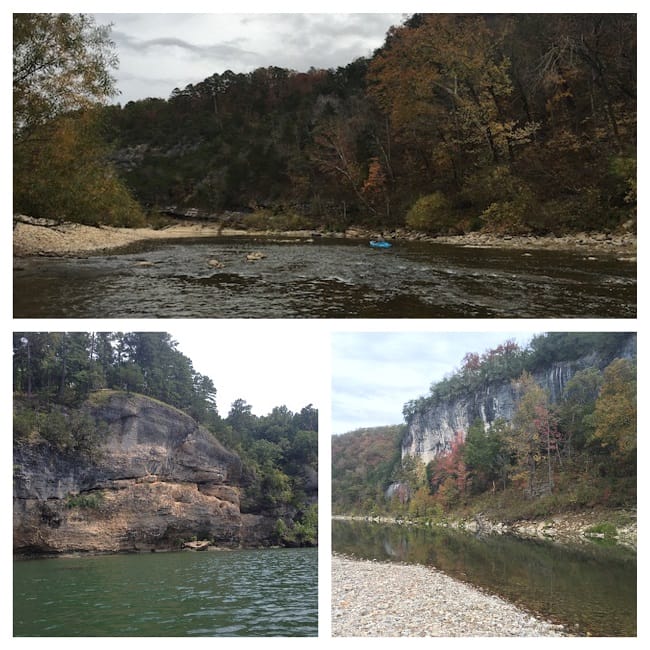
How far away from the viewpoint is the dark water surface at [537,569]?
6660 millimetres

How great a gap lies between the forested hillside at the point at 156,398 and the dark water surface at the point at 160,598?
361 cm

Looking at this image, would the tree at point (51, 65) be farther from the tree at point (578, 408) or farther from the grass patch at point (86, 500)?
the tree at point (578, 408)

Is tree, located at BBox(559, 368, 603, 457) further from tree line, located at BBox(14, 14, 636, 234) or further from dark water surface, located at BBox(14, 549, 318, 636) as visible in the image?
dark water surface, located at BBox(14, 549, 318, 636)

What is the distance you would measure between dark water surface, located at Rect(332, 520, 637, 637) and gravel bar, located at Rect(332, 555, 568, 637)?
366 mm

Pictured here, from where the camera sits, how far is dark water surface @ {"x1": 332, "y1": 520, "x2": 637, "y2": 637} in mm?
6660

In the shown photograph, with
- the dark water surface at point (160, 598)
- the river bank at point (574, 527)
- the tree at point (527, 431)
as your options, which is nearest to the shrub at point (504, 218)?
the tree at point (527, 431)

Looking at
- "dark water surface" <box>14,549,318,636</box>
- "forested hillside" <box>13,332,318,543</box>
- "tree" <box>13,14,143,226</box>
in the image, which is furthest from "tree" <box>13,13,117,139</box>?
"dark water surface" <box>14,549,318,636</box>

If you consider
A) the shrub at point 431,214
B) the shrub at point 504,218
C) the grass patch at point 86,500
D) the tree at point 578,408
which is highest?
the shrub at point 431,214

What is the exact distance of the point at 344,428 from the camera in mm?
11461

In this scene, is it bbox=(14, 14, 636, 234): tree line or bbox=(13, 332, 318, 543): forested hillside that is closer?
bbox=(13, 332, 318, 543): forested hillside

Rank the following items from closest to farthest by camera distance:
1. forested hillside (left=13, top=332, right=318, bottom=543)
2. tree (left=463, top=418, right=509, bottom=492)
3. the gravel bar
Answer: the gravel bar, forested hillside (left=13, top=332, right=318, bottom=543), tree (left=463, top=418, right=509, bottom=492)

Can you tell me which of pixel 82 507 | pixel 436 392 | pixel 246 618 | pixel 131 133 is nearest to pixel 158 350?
pixel 82 507

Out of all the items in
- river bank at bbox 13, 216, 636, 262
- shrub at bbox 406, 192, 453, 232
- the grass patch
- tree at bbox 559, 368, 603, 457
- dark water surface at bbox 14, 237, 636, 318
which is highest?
shrub at bbox 406, 192, 453, 232

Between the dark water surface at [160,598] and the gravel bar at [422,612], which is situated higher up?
the gravel bar at [422,612]
